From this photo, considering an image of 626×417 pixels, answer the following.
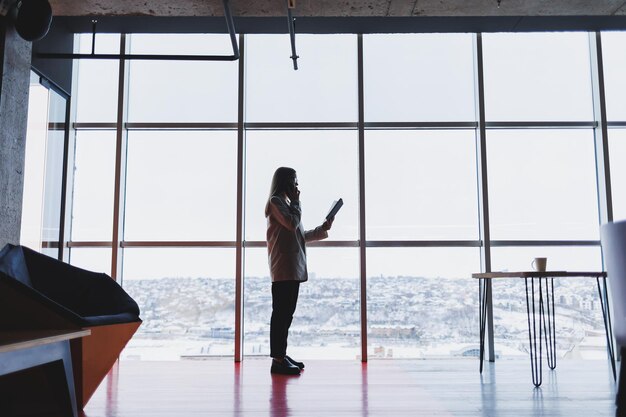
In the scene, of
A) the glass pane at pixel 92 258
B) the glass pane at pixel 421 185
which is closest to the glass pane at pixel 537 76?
the glass pane at pixel 421 185

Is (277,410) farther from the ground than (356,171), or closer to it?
closer to it

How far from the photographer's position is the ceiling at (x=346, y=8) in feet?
13.1

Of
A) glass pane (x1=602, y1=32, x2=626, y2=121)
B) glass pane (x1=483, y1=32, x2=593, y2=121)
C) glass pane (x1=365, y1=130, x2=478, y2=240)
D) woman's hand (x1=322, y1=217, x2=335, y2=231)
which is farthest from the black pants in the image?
glass pane (x1=602, y1=32, x2=626, y2=121)

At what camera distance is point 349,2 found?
3.99m

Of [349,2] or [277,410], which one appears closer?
[277,410]

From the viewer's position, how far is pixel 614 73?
486 centimetres

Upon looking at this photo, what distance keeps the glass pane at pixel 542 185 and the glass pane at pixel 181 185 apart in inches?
98.4

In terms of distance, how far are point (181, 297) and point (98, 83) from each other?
2.20 metres

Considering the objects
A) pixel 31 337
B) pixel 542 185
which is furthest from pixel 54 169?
pixel 542 185

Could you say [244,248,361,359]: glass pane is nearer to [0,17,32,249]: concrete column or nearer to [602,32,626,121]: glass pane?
[0,17,32,249]: concrete column

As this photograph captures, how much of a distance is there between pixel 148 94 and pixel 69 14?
101 cm

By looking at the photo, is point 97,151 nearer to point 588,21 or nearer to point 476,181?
point 476,181

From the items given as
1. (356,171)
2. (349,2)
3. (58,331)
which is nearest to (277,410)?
(58,331)

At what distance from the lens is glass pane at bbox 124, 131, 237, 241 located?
4.76 metres
